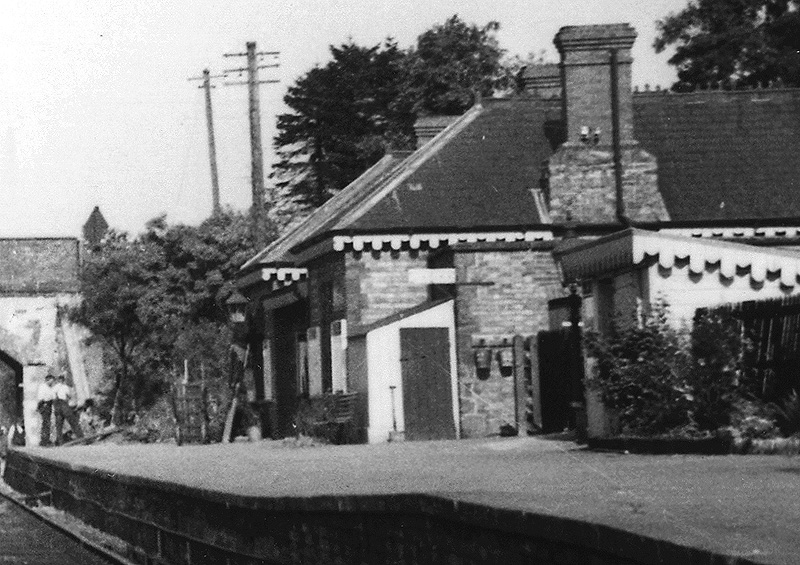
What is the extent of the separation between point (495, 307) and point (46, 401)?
13.3 metres

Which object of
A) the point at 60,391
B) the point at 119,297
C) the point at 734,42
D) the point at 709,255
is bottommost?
the point at 60,391

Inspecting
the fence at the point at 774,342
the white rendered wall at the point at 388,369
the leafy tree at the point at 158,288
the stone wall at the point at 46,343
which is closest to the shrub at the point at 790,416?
the fence at the point at 774,342

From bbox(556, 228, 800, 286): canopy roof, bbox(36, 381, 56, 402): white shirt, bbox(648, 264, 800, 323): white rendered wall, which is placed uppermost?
bbox(556, 228, 800, 286): canopy roof

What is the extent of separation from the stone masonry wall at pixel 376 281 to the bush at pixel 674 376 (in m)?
12.0

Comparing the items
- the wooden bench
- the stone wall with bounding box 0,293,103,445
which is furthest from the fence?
the stone wall with bounding box 0,293,103,445

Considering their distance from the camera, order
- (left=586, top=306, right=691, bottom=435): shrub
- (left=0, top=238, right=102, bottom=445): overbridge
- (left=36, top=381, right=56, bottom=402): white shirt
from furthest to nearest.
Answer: (left=0, top=238, right=102, bottom=445): overbridge → (left=36, top=381, right=56, bottom=402): white shirt → (left=586, top=306, right=691, bottom=435): shrub

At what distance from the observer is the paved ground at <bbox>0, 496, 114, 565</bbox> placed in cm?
1689

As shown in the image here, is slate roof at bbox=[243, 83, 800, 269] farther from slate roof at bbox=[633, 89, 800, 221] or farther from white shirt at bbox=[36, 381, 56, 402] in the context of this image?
white shirt at bbox=[36, 381, 56, 402]

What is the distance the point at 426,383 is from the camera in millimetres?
30672

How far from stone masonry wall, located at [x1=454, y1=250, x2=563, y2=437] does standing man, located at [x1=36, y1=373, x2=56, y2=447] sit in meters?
12.0

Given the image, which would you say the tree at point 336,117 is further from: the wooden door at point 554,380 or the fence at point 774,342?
the fence at point 774,342

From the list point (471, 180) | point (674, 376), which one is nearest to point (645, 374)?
point (674, 376)

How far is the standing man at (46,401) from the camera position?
→ 38.8 metres

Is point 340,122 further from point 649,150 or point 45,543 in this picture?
point 45,543
